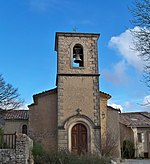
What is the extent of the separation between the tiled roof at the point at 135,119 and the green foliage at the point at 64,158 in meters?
20.5

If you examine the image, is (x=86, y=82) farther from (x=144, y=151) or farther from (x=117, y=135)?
(x=144, y=151)

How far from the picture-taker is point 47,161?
1719cm

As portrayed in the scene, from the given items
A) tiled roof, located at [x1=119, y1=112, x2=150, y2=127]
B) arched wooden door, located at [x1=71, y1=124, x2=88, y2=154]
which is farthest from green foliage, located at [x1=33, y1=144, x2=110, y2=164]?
tiled roof, located at [x1=119, y1=112, x2=150, y2=127]

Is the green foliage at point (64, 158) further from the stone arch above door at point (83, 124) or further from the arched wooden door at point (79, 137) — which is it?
the arched wooden door at point (79, 137)

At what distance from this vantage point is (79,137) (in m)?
22.9

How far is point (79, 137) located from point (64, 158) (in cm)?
640

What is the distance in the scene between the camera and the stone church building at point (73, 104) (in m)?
22.8

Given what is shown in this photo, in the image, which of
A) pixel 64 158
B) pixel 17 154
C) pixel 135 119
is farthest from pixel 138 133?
pixel 17 154

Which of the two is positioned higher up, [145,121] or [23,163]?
[145,121]

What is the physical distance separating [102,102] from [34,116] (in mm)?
5376

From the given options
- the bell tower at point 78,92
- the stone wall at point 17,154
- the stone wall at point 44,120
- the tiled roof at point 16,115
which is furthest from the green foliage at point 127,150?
the stone wall at point 17,154

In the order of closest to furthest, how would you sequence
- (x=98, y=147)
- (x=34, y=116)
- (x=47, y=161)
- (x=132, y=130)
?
(x=47, y=161)
(x=98, y=147)
(x=34, y=116)
(x=132, y=130)

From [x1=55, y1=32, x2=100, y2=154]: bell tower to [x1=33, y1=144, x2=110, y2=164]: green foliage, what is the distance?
14.9 feet

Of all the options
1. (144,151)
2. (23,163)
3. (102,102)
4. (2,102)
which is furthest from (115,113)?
(144,151)
